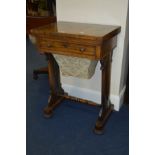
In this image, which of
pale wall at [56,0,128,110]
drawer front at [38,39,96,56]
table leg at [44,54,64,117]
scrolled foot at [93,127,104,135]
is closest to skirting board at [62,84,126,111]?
pale wall at [56,0,128,110]

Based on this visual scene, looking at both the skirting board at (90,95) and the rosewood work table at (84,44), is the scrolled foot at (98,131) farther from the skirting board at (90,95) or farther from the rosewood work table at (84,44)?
the skirting board at (90,95)

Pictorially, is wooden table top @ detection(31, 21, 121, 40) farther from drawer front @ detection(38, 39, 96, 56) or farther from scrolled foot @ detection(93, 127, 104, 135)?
scrolled foot @ detection(93, 127, 104, 135)

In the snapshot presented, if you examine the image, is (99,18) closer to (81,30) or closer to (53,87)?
(81,30)

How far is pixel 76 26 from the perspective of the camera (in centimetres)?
194

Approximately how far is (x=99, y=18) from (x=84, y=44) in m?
0.45

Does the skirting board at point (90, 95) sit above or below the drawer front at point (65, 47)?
below

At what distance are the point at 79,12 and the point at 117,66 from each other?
24.2 inches

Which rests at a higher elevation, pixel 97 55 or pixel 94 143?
pixel 97 55

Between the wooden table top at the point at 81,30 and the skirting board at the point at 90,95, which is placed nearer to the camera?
the wooden table top at the point at 81,30

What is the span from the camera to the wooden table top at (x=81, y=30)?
166 centimetres

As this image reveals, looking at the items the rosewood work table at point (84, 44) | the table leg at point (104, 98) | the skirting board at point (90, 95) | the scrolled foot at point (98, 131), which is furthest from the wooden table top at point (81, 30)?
the scrolled foot at point (98, 131)

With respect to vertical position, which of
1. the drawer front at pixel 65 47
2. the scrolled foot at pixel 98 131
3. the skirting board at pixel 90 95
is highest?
the drawer front at pixel 65 47
